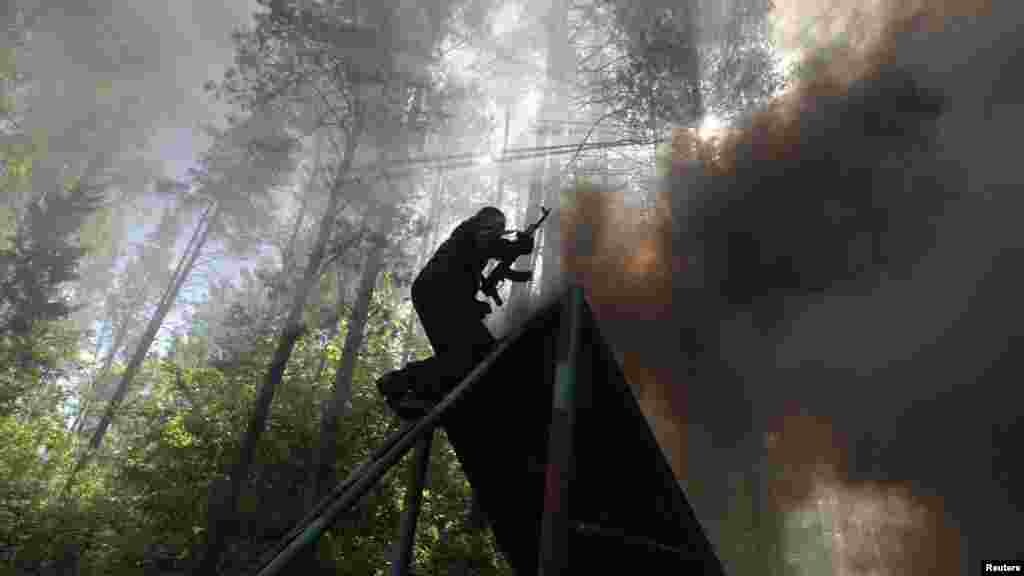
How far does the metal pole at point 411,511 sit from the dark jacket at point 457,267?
1018mm

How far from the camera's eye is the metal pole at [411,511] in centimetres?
292

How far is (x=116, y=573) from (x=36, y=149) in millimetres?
32002

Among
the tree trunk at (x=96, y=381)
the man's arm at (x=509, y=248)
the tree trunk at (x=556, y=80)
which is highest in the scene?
the tree trunk at (x=556, y=80)

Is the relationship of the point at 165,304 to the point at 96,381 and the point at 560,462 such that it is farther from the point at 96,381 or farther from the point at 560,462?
the point at 560,462

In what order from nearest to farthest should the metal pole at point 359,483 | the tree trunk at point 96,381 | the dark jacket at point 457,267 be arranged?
the metal pole at point 359,483 → the dark jacket at point 457,267 → the tree trunk at point 96,381

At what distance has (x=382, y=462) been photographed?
2213 millimetres

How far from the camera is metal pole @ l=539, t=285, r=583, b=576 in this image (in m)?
2.46

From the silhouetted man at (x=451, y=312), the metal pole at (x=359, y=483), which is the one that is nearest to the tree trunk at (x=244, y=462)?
the silhouetted man at (x=451, y=312)

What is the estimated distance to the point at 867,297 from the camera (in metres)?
8.20

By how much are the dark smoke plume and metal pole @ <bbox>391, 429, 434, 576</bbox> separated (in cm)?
655

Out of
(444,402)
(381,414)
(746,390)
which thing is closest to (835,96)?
(746,390)

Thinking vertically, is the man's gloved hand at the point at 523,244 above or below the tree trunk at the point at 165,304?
below

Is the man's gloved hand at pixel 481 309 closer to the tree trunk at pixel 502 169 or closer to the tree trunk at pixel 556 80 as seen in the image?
the tree trunk at pixel 556 80

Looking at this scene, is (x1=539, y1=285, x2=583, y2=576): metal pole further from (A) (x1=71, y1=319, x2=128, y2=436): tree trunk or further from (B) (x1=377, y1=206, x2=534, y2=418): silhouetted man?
(A) (x1=71, y1=319, x2=128, y2=436): tree trunk
